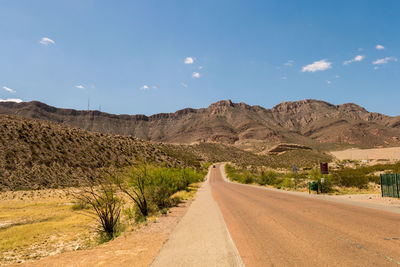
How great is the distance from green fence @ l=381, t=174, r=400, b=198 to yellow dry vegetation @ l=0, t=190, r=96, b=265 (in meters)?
20.0

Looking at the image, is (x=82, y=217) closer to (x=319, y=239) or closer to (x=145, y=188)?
(x=145, y=188)

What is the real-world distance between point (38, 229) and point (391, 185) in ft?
77.7

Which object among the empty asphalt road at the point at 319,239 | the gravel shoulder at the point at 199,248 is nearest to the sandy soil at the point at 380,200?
the empty asphalt road at the point at 319,239

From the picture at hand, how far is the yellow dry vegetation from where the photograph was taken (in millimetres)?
10438

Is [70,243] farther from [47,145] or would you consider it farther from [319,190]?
[47,145]

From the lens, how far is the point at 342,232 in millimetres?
7824

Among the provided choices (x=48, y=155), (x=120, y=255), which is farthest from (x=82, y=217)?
(x=48, y=155)

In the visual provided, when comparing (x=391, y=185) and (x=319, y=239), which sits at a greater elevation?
(x=391, y=185)

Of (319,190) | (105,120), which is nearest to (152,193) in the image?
(319,190)

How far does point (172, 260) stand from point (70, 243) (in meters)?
7.67

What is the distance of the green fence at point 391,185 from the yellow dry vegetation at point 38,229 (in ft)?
65.7

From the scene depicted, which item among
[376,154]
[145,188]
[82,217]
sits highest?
[376,154]

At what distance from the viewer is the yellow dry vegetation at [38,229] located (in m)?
10.4

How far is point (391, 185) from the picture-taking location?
17.9 meters
